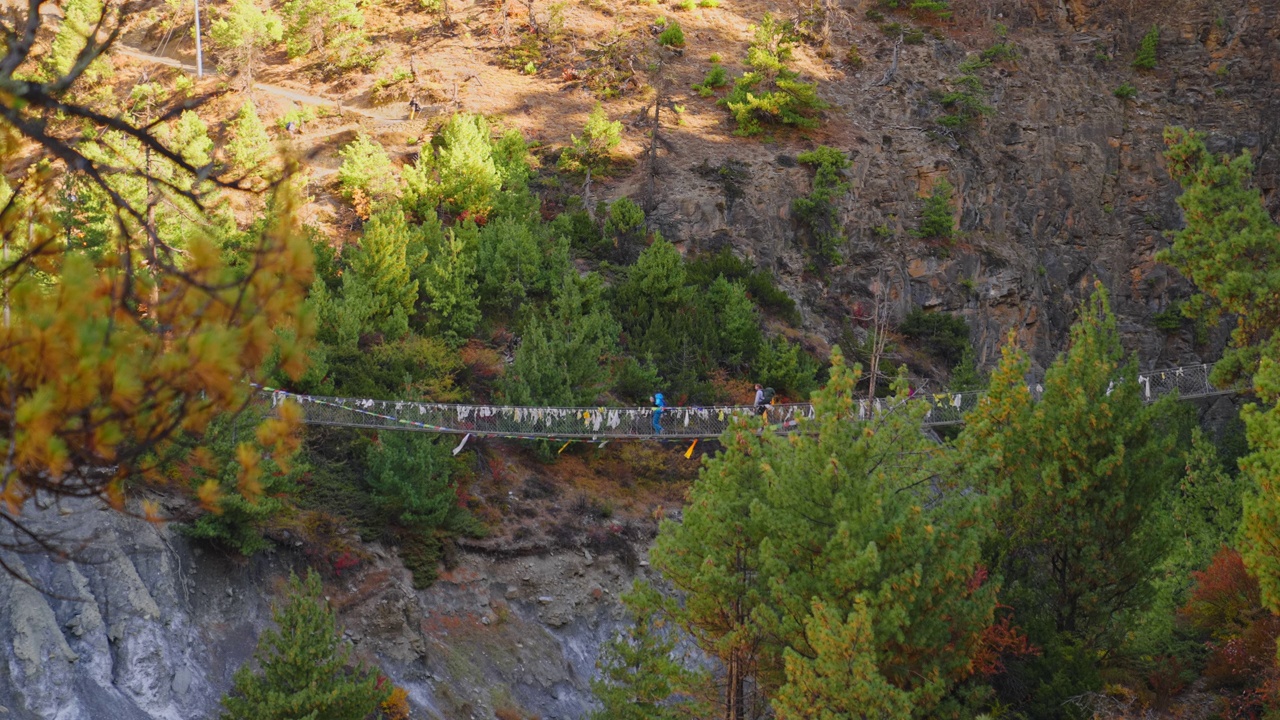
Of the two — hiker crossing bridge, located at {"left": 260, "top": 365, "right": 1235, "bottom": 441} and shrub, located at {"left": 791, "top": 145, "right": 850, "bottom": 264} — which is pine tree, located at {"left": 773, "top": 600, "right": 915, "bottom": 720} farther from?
shrub, located at {"left": 791, "top": 145, "right": 850, "bottom": 264}

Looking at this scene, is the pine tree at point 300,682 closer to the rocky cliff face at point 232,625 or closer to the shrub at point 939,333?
the rocky cliff face at point 232,625

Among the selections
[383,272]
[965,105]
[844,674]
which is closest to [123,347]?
[844,674]

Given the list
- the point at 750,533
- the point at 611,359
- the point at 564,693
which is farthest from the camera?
the point at 611,359

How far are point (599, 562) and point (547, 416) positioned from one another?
314cm

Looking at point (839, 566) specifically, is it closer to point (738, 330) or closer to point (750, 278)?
point (738, 330)

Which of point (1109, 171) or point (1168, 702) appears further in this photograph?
point (1109, 171)

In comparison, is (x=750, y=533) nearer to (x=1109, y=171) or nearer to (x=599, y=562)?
(x=599, y=562)

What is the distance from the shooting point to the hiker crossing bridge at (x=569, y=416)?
→ 17.1 m

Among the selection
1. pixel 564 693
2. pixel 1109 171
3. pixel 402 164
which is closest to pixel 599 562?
pixel 564 693

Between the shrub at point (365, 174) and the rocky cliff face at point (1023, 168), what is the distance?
792cm

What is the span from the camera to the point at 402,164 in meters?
30.8

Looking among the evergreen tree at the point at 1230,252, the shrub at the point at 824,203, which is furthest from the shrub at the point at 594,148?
the evergreen tree at the point at 1230,252

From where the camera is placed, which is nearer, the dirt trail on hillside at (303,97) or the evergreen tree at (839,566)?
the evergreen tree at (839,566)

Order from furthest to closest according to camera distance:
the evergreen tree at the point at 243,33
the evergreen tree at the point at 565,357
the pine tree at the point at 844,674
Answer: the evergreen tree at the point at 243,33 → the evergreen tree at the point at 565,357 → the pine tree at the point at 844,674
